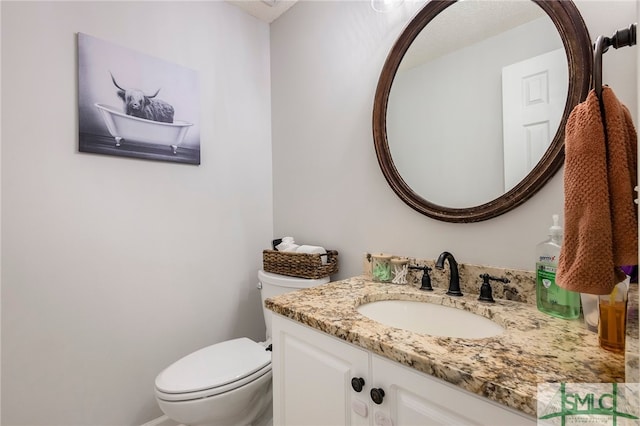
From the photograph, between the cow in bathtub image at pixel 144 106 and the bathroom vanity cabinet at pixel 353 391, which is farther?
the cow in bathtub image at pixel 144 106

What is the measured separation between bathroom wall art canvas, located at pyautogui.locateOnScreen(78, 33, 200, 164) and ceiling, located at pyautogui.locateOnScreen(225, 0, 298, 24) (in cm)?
56

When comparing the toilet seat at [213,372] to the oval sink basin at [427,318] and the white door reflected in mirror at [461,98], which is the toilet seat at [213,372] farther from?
the white door reflected in mirror at [461,98]

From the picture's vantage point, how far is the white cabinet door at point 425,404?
0.52 metres

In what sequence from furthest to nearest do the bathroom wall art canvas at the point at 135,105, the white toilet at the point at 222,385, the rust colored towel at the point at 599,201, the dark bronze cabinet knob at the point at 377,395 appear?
the bathroom wall art canvas at the point at 135,105, the white toilet at the point at 222,385, the dark bronze cabinet knob at the point at 377,395, the rust colored towel at the point at 599,201

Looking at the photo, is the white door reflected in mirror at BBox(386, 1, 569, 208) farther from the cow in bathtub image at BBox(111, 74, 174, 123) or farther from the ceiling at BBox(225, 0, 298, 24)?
the cow in bathtub image at BBox(111, 74, 174, 123)

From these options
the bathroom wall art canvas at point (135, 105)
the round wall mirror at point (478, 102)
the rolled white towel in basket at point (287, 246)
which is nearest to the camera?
the round wall mirror at point (478, 102)

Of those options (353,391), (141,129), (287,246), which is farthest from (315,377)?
(141,129)

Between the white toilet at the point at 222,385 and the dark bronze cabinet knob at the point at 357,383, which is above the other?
the dark bronze cabinet knob at the point at 357,383

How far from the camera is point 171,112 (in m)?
1.55

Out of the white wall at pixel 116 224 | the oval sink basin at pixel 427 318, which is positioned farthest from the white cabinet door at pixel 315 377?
the white wall at pixel 116 224

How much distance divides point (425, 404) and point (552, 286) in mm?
522

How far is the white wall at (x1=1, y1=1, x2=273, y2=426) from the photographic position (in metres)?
1.19

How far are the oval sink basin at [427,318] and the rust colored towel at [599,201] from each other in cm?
42

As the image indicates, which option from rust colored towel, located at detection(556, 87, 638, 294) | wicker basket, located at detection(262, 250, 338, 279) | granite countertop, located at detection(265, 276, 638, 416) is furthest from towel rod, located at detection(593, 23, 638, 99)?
wicker basket, located at detection(262, 250, 338, 279)
